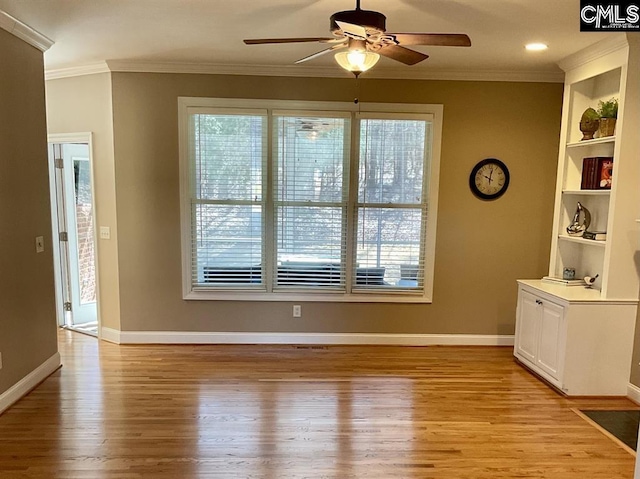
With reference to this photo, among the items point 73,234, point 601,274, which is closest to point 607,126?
point 601,274

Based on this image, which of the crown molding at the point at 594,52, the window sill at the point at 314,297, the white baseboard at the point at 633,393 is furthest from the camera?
the window sill at the point at 314,297

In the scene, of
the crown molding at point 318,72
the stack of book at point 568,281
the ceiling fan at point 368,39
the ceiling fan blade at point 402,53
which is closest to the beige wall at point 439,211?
the crown molding at point 318,72

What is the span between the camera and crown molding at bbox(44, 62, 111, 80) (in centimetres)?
410

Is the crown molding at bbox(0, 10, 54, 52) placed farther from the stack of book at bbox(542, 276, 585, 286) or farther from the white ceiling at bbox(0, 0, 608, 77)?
the stack of book at bbox(542, 276, 585, 286)

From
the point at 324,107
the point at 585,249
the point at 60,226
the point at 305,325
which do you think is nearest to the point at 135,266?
the point at 60,226

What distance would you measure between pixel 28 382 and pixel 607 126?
16.0 ft

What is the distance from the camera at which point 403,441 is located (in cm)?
276

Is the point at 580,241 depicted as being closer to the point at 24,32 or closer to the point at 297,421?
the point at 297,421

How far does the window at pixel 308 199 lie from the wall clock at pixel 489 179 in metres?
0.40

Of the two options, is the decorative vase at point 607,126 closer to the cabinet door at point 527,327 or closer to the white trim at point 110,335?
the cabinet door at point 527,327

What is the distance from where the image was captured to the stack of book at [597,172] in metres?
3.43

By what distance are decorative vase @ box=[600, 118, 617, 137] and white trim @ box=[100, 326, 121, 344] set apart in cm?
469

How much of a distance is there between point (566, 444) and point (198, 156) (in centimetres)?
371

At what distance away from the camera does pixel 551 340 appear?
349cm
